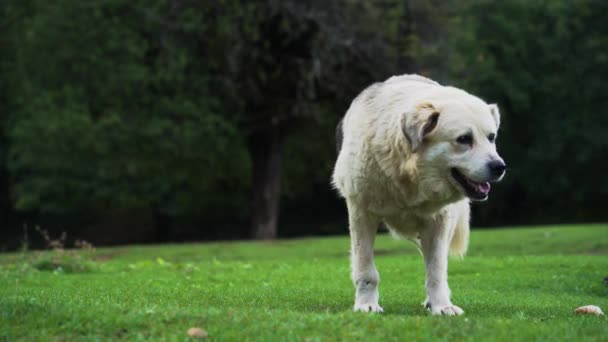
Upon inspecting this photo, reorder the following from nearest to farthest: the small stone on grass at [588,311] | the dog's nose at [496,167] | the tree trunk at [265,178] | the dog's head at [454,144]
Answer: the dog's nose at [496,167]
the dog's head at [454,144]
the small stone on grass at [588,311]
the tree trunk at [265,178]

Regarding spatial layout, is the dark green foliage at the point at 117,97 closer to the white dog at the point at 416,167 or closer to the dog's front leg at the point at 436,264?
the white dog at the point at 416,167

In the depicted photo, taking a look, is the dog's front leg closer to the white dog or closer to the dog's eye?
the white dog

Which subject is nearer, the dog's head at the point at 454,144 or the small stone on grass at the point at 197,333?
the small stone on grass at the point at 197,333

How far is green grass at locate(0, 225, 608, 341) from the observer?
725 centimetres

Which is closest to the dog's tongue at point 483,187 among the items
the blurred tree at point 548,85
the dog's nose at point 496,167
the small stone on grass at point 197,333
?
the dog's nose at point 496,167

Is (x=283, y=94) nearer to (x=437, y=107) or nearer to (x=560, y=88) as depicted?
(x=560, y=88)

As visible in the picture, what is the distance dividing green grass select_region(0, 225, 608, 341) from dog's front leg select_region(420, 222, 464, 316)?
0.73 feet

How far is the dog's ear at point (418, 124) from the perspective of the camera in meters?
8.23

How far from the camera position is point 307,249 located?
2489 centimetres

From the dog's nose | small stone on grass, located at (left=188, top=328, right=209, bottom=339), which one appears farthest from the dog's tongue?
small stone on grass, located at (left=188, top=328, right=209, bottom=339)

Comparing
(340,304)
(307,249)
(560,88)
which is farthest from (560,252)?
(560,88)

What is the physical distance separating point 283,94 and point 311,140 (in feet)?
21.6

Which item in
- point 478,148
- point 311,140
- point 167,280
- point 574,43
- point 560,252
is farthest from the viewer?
point 574,43

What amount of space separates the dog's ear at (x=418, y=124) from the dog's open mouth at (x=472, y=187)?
451 millimetres
